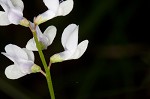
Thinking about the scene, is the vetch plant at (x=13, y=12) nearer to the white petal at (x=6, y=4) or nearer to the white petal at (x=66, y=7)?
the white petal at (x=6, y=4)

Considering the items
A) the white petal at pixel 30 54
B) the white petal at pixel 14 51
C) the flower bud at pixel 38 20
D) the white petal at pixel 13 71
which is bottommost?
the white petal at pixel 13 71

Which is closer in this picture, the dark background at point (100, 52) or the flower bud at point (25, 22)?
the flower bud at point (25, 22)

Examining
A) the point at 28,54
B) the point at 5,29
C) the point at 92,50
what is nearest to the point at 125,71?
the point at 92,50

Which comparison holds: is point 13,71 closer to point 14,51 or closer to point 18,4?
point 14,51

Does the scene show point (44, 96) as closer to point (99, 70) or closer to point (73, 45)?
point (99, 70)

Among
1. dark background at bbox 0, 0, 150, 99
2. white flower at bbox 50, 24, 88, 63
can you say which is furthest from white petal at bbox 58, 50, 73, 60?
dark background at bbox 0, 0, 150, 99

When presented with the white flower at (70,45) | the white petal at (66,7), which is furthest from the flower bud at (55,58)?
the white petal at (66,7)

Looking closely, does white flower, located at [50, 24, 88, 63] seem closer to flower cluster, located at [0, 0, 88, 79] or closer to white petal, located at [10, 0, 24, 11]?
flower cluster, located at [0, 0, 88, 79]
